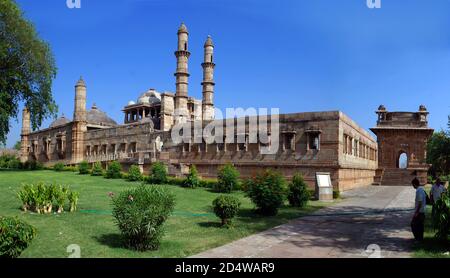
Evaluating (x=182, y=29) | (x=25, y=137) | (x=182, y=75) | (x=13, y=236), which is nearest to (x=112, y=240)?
(x=13, y=236)

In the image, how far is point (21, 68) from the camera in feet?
91.6

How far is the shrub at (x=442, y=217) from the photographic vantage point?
27.6 feet

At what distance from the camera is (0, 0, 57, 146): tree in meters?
25.7

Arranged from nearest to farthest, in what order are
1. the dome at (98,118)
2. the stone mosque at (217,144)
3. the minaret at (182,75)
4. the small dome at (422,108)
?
the stone mosque at (217,144) → the minaret at (182,75) → the small dome at (422,108) → the dome at (98,118)

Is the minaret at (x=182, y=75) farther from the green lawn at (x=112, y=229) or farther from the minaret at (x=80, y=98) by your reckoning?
the green lawn at (x=112, y=229)

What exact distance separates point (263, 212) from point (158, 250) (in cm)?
613

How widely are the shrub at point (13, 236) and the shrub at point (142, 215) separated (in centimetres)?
191

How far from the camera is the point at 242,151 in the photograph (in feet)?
88.3

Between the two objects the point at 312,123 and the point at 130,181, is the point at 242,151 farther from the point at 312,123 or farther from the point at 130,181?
the point at 130,181

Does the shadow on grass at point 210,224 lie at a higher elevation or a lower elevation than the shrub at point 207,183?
lower

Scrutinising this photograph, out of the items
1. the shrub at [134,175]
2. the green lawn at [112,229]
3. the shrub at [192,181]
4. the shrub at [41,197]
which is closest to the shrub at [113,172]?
the shrub at [134,175]

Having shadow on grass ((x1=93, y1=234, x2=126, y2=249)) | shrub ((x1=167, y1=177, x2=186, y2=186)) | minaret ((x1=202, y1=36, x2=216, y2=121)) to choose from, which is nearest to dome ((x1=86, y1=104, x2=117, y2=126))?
minaret ((x1=202, y1=36, x2=216, y2=121))

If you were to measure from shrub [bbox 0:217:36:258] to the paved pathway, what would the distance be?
3256 millimetres

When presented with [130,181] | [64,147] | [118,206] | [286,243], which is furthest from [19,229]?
[64,147]
